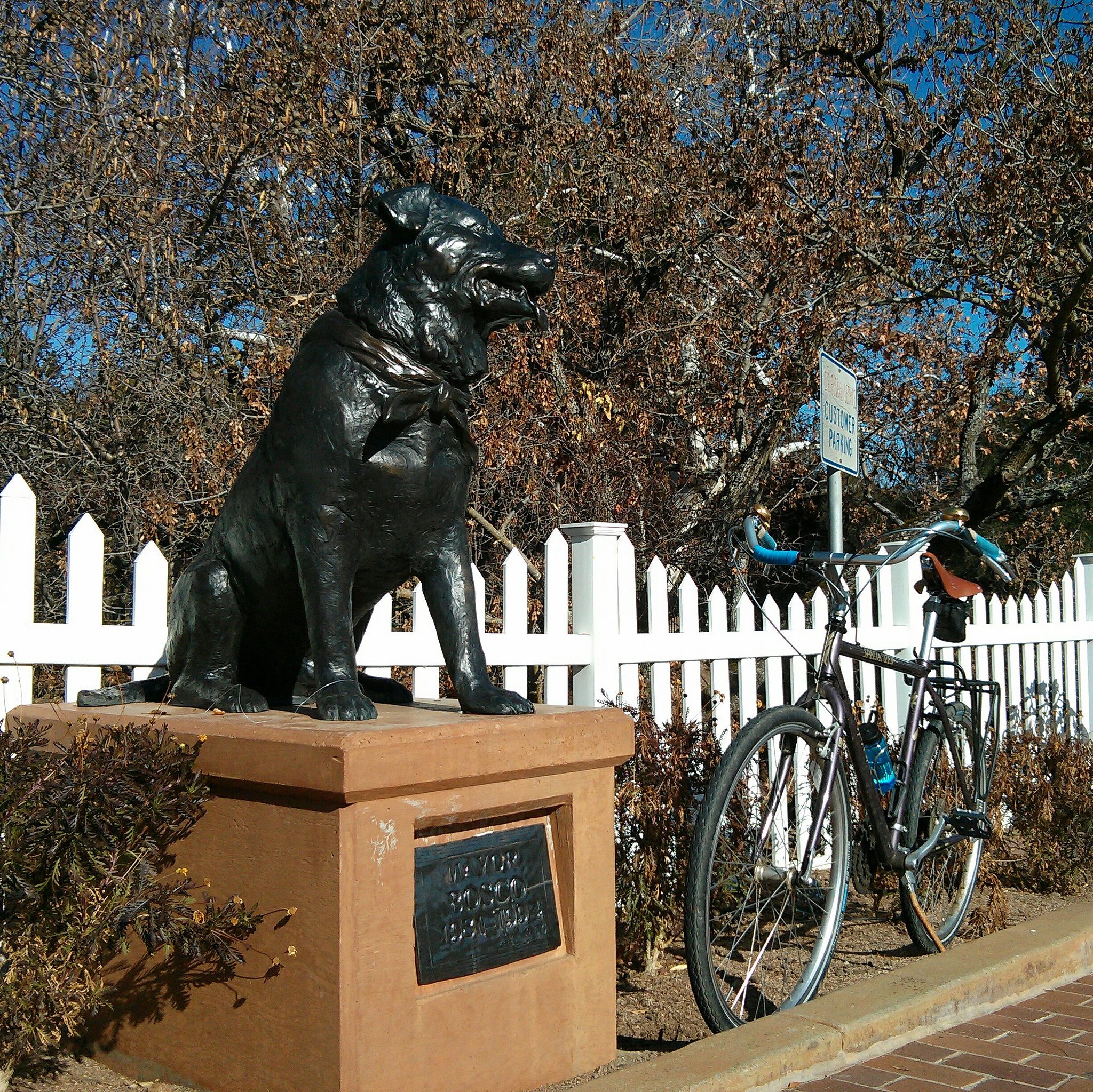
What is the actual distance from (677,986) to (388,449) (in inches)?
94.2

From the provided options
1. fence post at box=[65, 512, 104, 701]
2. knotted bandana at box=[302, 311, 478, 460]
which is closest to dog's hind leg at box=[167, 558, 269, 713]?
fence post at box=[65, 512, 104, 701]

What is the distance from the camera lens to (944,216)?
9055mm

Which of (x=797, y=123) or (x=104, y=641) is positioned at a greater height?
(x=797, y=123)

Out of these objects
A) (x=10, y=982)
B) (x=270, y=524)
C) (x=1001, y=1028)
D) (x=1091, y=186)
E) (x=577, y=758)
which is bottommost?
(x=1001, y=1028)

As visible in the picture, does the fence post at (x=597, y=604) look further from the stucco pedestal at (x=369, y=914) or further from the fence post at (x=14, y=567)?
the fence post at (x=14, y=567)

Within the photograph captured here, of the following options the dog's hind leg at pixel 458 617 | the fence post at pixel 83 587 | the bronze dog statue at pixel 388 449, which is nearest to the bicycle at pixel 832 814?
the dog's hind leg at pixel 458 617

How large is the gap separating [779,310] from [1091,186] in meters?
2.39

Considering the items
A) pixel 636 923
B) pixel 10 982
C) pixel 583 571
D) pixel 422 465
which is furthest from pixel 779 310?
pixel 10 982

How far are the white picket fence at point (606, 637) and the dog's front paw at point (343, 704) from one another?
25.6 inches

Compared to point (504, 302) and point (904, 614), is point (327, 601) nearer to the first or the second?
point (504, 302)

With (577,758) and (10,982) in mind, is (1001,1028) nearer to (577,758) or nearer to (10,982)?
(577,758)

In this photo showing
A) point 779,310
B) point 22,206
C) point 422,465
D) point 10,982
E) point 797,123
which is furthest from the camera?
point 797,123

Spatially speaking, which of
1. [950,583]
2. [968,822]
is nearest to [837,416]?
Result: [950,583]

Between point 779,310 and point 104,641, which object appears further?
point 779,310
